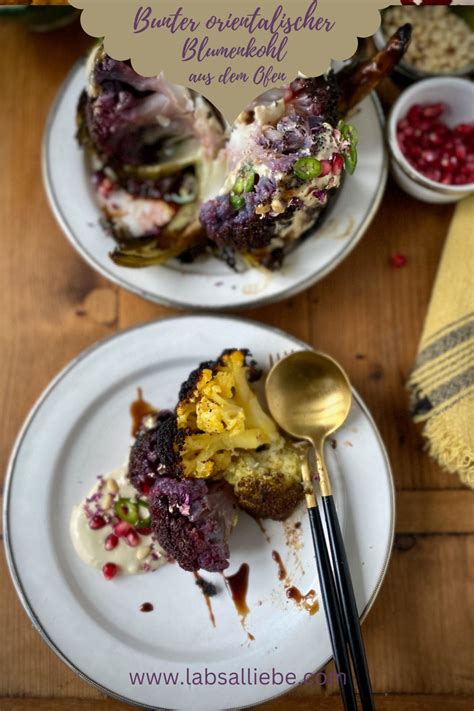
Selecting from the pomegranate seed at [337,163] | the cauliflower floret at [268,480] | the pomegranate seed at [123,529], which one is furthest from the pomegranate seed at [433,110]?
the pomegranate seed at [123,529]

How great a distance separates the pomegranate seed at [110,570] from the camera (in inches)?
62.8

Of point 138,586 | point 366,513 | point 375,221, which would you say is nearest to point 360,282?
point 375,221

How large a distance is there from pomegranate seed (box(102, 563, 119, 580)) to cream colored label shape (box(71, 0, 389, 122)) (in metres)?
1.06

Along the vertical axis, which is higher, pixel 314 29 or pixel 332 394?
pixel 314 29

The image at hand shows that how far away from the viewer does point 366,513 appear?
1564 millimetres

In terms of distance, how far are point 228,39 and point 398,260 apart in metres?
0.69

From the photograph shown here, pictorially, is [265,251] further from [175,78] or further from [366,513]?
[366,513]

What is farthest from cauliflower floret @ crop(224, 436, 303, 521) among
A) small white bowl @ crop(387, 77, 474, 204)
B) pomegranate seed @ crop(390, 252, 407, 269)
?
small white bowl @ crop(387, 77, 474, 204)

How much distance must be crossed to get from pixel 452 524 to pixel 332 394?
1.50ft

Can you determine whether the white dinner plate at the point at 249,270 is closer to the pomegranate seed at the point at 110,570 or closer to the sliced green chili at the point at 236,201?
the sliced green chili at the point at 236,201

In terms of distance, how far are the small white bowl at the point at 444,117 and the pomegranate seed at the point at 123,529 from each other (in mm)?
1080

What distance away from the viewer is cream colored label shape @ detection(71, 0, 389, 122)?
4.85 feet

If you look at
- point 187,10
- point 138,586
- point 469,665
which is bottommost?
point 469,665

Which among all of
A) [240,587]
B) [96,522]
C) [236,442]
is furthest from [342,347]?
[96,522]
